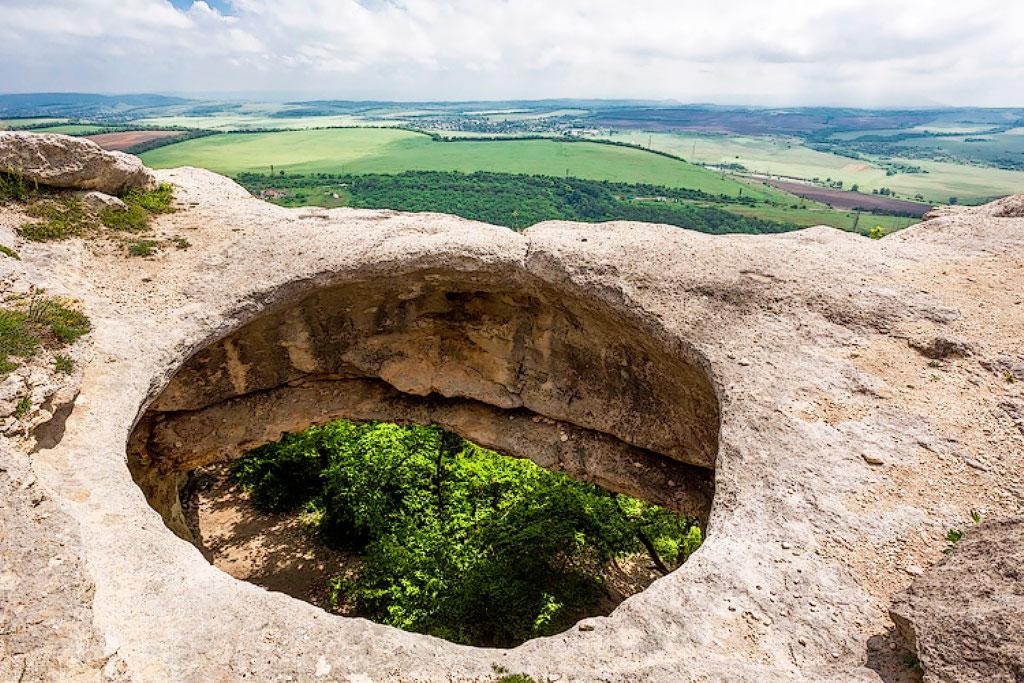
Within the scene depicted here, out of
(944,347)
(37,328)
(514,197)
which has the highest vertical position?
(944,347)

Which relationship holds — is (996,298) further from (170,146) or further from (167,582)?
(170,146)

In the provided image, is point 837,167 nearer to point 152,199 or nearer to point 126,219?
point 152,199

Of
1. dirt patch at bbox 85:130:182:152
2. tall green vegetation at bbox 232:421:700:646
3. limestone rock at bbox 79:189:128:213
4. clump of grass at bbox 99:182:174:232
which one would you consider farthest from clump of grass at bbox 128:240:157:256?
dirt patch at bbox 85:130:182:152

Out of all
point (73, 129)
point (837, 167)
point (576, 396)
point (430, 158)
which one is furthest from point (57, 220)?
point (837, 167)

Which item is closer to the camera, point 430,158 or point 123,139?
point 123,139

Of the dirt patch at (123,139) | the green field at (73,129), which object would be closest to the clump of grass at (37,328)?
the dirt patch at (123,139)

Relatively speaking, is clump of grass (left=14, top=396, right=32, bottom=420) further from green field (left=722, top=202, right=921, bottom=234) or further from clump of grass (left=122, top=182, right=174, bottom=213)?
green field (left=722, top=202, right=921, bottom=234)

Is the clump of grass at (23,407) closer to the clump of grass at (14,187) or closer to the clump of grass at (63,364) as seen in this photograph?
the clump of grass at (63,364)
